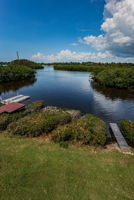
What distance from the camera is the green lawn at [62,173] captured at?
2.83 m

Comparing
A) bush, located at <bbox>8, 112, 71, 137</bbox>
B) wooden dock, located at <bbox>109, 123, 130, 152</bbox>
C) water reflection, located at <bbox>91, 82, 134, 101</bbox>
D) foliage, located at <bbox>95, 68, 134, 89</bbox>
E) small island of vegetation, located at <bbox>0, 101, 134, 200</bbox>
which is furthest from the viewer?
foliage, located at <bbox>95, 68, 134, 89</bbox>

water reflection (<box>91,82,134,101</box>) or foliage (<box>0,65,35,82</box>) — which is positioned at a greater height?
foliage (<box>0,65,35,82</box>)

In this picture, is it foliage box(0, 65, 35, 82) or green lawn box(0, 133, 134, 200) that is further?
foliage box(0, 65, 35, 82)

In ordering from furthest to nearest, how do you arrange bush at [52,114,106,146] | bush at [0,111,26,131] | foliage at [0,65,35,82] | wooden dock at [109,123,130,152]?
1. foliage at [0,65,35,82]
2. bush at [0,111,26,131]
3. bush at [52,114,106,146]
4. wooden dock at [109,123,130,152]

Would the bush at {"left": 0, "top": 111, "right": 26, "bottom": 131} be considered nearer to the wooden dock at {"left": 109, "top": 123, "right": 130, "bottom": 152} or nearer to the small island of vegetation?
the small island of vegetation

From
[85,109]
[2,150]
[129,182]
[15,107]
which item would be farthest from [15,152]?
[85,109]

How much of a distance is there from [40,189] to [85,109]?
7.66 meters

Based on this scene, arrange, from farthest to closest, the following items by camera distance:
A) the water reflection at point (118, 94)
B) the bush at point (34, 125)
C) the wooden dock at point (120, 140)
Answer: the water reflection at point (118, 94) → the bush at point (34, 125) → the wooden dock at point (120, 140)

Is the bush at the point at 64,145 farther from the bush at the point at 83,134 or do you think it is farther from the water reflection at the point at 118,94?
the water reflection at the point at 118,94

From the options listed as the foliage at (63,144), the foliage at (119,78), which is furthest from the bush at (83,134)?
the foliage at (119,78)

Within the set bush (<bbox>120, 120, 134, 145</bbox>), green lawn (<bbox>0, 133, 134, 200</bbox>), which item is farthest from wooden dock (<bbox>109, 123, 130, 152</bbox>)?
green lawn (<bbox>0, 133, 134, 200</bbox>)

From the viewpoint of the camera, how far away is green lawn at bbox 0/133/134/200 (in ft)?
9.28

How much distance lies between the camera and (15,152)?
421 cm

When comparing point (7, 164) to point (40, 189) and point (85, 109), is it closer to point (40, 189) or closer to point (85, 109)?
point (40, 189)
